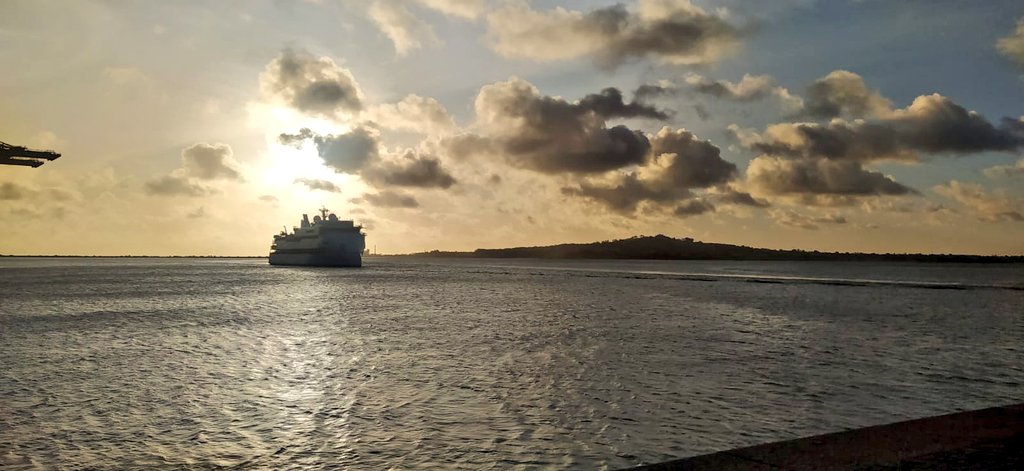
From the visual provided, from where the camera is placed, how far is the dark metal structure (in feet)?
297

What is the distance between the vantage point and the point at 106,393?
13.8 metres

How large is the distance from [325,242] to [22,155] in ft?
187

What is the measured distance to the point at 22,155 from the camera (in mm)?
91812

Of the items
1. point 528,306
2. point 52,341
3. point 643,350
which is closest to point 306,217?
point 528,306

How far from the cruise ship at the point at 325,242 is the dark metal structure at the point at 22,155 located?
5233 cm

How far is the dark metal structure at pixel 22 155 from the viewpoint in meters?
90.4

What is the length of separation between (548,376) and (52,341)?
1955cm

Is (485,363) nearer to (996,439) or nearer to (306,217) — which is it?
(996,439)

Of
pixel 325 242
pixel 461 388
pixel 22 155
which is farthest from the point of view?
pixel 325 242

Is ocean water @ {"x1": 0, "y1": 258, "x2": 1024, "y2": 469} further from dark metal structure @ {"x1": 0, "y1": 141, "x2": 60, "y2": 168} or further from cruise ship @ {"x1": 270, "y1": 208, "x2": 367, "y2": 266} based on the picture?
cruise ship @ {"x1": 270, "y1": 208, "x2": 367, "y2": 266}

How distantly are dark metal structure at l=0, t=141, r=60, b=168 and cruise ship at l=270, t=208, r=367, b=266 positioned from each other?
52.3 m

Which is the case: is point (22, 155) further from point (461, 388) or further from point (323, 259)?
point (461, 388)

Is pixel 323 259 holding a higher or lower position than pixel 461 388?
higher

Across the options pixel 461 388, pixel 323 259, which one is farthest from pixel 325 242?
pixel 461 388
